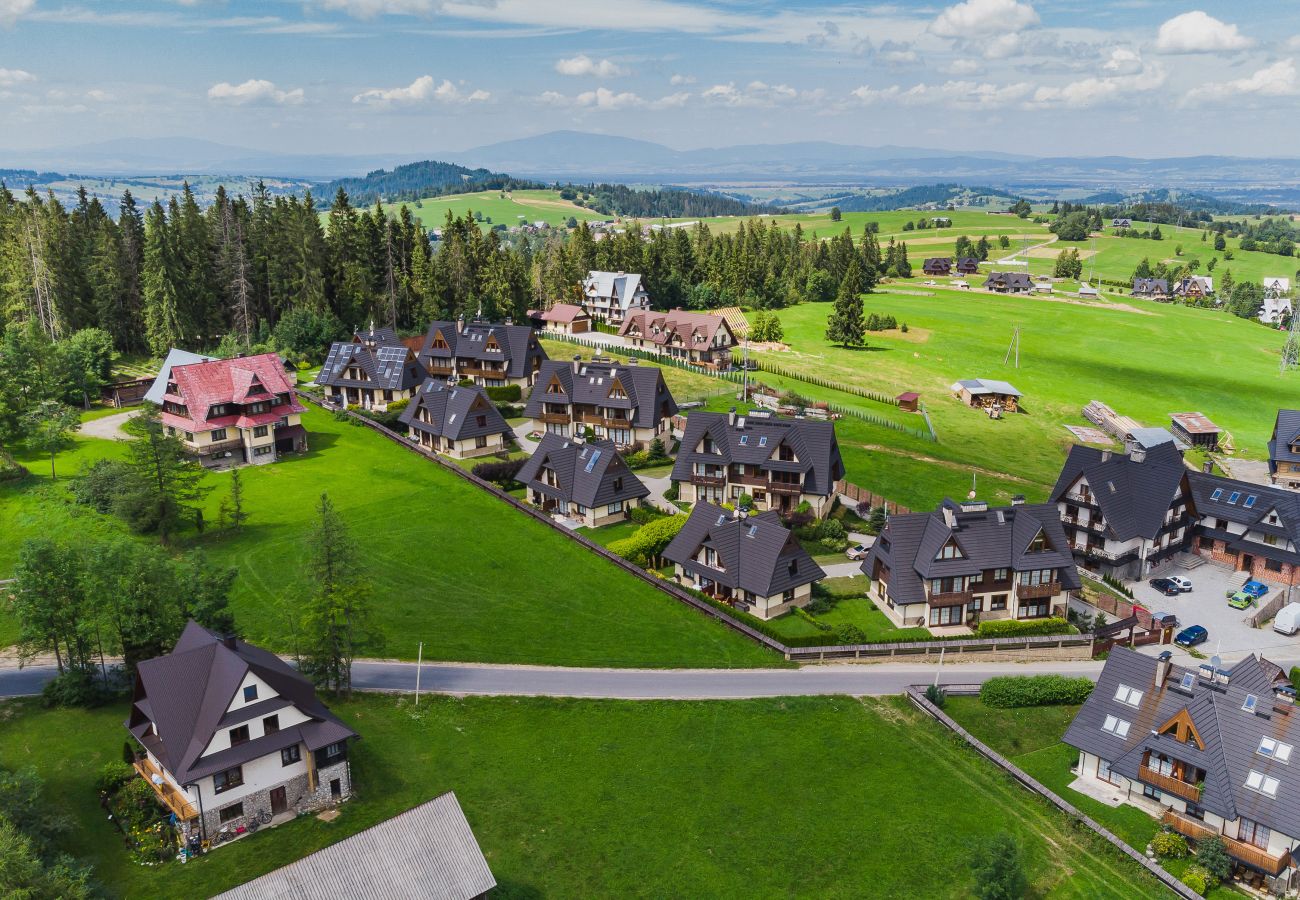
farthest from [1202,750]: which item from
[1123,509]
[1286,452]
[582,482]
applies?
[1286,452]

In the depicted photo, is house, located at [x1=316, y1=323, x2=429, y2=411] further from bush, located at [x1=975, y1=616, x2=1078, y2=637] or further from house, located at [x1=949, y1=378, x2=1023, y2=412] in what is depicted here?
house, located at [x1=949, y1=378, x2=1023, y2=412]

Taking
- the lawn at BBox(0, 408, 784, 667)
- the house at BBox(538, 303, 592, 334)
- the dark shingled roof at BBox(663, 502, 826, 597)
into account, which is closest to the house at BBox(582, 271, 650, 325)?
the house at BBox(538, 303, 592, 334)

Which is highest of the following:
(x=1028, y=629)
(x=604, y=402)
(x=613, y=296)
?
(x=613, y=296)

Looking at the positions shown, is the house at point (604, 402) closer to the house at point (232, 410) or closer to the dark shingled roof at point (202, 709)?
the house at point (232, 410)

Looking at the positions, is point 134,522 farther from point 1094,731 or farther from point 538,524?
point 1094,731

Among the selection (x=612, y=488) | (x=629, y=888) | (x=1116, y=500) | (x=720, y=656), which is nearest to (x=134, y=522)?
(x=612, y=488)

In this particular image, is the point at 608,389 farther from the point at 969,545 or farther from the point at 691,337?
the point at 691,337

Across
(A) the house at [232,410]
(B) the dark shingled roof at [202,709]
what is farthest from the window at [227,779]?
(A) the house at [232,410]
